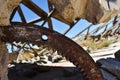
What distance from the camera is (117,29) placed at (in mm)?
13070

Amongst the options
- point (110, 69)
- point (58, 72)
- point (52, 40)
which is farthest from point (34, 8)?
point (52, 40)

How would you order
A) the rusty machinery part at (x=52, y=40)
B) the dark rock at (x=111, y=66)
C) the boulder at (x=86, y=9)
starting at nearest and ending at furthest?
the rusty machinery part at (x=52, y=40) → the boulder at (x=86, y=9) → the dark rock at (x=111, y=66)

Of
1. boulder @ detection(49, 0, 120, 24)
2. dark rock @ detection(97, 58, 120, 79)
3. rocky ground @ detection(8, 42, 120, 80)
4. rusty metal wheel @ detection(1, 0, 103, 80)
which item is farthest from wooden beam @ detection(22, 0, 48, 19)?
rusty metal wheel @ detection(1, 0, 103, 80)

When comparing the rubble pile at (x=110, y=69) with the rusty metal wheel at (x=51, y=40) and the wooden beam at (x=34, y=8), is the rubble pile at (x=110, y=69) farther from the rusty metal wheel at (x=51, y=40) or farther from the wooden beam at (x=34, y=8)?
the rusty metal wheel at (x=51, y=40)

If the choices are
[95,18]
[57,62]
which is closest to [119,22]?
[57,62]

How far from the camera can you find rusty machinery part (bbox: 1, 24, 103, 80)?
8.93 feet

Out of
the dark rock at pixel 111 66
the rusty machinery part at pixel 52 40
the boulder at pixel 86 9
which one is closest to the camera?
the rusty machinery part at pixel 52 40

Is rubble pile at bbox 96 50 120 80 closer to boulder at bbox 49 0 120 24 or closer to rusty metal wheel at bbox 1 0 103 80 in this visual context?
boulder at bbox 49 0 120 24

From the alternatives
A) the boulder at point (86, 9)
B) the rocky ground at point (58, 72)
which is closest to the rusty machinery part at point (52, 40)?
the boulder at point (86, 9)

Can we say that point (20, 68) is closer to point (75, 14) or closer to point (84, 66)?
point (75, 14)

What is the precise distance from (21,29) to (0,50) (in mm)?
355

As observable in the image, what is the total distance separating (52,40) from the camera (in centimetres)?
285

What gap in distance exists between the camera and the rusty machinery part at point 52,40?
2721 mm

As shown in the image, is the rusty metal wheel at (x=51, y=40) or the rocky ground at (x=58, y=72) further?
the rocky ground at (x=58, y=72)
